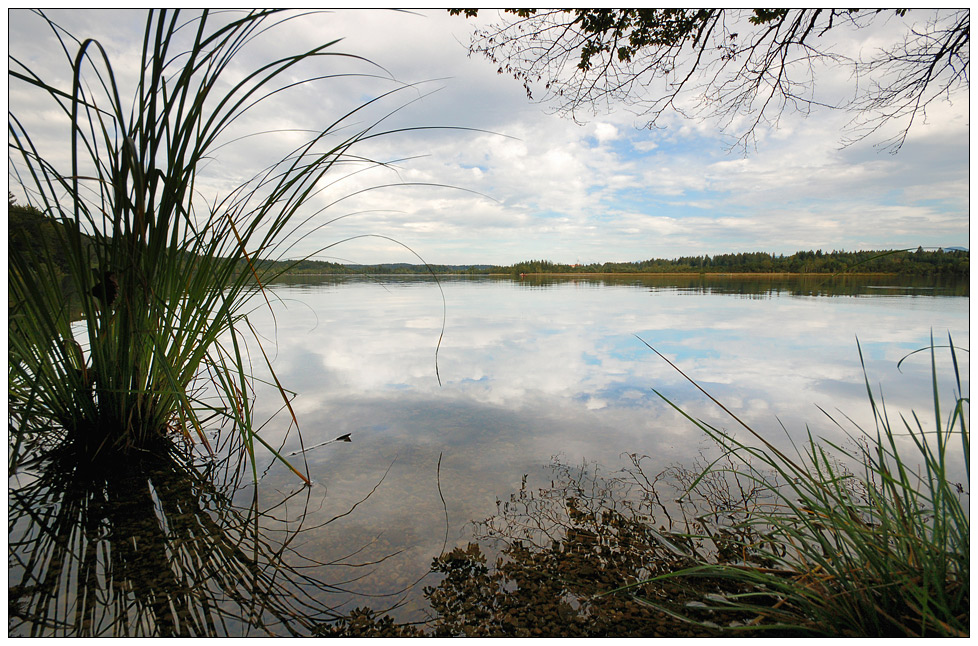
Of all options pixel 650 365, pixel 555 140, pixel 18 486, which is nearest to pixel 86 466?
pixel 18 486

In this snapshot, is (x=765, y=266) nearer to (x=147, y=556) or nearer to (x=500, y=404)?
(x=500, y=404)

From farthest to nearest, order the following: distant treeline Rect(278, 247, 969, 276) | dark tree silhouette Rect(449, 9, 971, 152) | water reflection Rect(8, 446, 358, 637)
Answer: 1. dark tree silhouette Rect(449, 9, 971, 152)
2. distant treeline Rect(278, 247, 969, 276)
3. water reflection Rect(8, 446, 358, 637)

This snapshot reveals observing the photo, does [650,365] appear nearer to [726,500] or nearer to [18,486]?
[726,500]

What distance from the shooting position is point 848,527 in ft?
2.26

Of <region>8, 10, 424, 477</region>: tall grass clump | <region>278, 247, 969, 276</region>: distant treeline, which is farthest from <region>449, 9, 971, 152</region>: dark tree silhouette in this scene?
<region>8, 10, 424, 477</region>: tall grass clump

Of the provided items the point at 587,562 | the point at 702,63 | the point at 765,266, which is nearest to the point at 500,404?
A: the point at 587,562

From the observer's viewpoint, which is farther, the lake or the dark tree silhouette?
the dark tree silhouette

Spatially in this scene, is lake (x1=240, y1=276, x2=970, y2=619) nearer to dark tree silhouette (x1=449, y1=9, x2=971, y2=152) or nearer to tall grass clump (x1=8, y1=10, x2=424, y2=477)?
tall grass clump (x1=8, y1=10, x2=424, y2=477)

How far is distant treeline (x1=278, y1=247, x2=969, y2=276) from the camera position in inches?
43.5

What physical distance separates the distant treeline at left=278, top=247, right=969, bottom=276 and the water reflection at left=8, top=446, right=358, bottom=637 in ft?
2.51

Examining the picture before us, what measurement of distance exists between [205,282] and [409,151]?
75cm

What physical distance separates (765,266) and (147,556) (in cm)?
539

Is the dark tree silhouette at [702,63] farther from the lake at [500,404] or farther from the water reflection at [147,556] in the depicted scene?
the water reflection at [147,556]

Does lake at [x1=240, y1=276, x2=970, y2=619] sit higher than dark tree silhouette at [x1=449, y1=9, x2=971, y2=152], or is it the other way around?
dark tree silhouette at [x1=449, y1=9, x2=971, y2=152]
